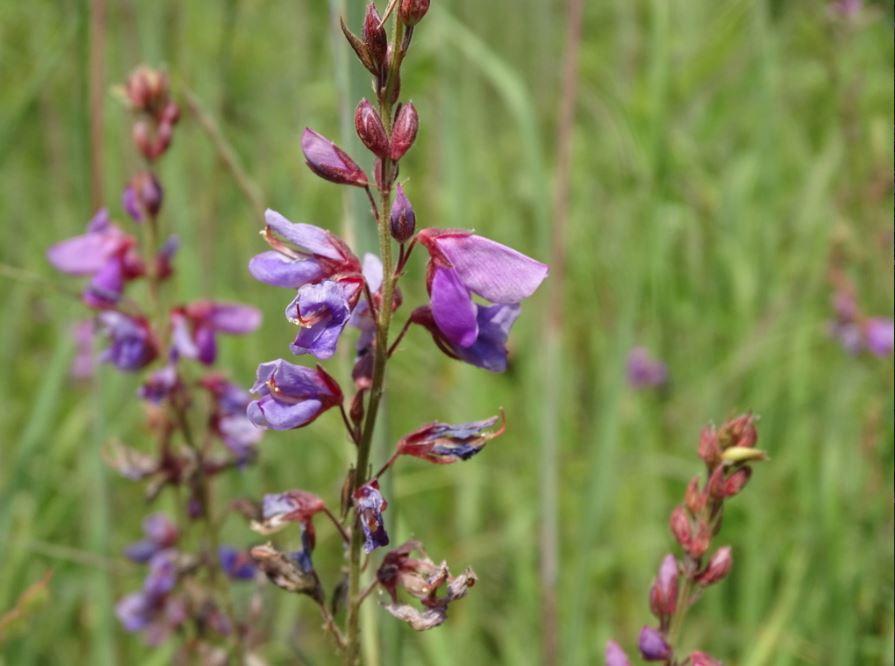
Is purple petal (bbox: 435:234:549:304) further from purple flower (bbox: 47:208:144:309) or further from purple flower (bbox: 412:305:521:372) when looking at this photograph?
purple flower (bbox: 47:208:144:309)

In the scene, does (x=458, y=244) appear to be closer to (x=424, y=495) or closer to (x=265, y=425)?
(x=265, y=425)

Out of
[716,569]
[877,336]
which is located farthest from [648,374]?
[716,569]

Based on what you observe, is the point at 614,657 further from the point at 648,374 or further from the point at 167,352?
the point at 648,374

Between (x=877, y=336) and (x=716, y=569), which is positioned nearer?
(x=716, y=569)

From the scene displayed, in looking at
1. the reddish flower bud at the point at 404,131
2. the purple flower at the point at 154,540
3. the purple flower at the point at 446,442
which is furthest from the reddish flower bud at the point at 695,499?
the purple flower at the point at 154,540

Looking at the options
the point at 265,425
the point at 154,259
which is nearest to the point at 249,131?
the point at 154,259

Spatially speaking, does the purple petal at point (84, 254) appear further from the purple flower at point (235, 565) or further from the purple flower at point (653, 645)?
the purple flower at point (653, 645)
